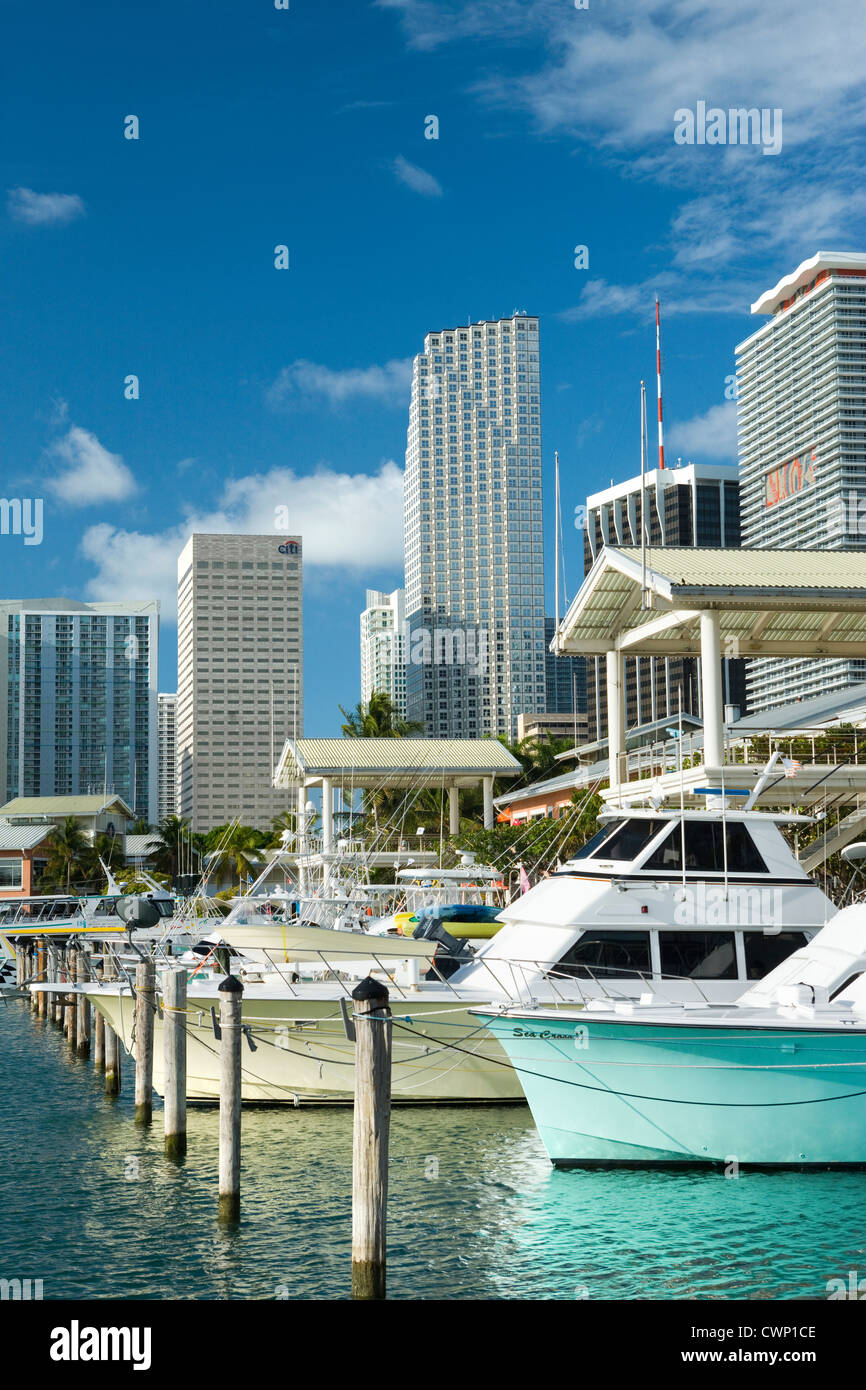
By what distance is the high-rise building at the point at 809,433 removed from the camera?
156750 millimetres

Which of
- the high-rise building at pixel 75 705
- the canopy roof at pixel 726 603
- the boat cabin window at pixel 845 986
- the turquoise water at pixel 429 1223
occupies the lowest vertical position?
the turquoise water at pixel 429 1223

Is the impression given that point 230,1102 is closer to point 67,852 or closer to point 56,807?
point 67,852

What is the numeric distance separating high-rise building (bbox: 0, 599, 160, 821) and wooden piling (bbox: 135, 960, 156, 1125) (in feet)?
457

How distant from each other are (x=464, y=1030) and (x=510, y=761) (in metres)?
39.0

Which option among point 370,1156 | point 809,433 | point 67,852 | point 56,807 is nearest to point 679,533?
point 809,433

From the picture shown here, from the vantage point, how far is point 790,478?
17075 cm

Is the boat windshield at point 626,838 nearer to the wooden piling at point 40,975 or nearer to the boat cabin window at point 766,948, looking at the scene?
the boat cabin window at point 766,948

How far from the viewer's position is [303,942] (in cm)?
2536

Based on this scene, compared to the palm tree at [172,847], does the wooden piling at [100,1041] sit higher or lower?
lower

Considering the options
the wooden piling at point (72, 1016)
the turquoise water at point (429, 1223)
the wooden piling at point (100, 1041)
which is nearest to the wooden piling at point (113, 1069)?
the wooden piling at point (100, 1041)

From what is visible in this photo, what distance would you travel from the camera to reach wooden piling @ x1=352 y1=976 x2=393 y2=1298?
37.7 ft

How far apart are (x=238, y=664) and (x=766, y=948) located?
168m

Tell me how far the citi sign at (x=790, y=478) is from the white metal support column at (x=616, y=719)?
141 m
